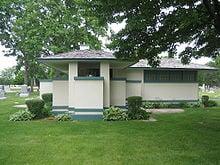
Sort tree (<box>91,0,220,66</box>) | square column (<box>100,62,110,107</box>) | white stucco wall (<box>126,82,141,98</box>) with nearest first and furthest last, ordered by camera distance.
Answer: tree (<box>91,0,220,66</box>) → square column (<box>100,62,110,107</box>) → white stucco wall (<box>126,82,141,98</box>)

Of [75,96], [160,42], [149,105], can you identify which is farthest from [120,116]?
[149,105]

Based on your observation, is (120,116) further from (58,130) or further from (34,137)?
(34,137)

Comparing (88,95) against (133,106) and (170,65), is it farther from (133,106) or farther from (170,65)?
(170,65)

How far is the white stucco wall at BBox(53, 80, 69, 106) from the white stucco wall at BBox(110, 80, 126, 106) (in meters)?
2.62

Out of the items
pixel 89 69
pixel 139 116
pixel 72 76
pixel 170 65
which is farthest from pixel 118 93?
pixel 170 65

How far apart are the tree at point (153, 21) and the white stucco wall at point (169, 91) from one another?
1397 centimetres

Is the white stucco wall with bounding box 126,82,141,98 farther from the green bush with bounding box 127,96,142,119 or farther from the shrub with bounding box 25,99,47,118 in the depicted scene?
the shrub with bounding box 25,99,47,118

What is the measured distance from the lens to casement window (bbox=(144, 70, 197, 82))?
3175 cm

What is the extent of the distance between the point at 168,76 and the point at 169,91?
3.87 ft

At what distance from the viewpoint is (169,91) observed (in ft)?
104

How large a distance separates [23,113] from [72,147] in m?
9.19

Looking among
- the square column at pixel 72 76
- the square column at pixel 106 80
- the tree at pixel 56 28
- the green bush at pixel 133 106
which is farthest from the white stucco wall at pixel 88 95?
the tree at pixel 56 28

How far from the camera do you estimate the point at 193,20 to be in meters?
12.5

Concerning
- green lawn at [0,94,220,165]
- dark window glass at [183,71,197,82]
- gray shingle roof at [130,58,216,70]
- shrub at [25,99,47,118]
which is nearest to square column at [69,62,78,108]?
shrub at [25,99,47,118]
